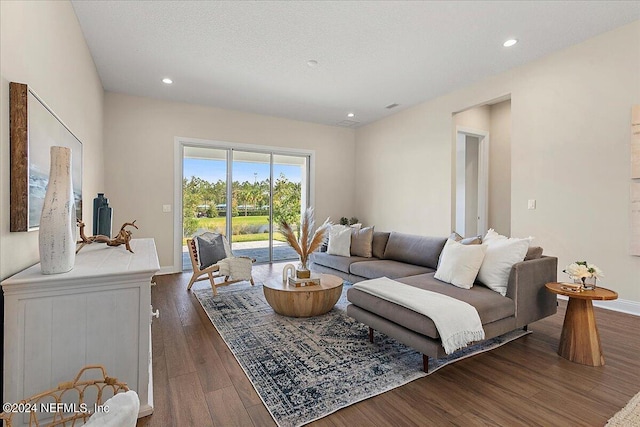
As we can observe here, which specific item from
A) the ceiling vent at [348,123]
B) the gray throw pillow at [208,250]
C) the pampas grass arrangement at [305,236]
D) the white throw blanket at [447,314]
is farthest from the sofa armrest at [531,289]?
the ceiling vent at [348,123]

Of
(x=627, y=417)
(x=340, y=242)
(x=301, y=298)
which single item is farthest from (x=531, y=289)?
(x=340, y=242)

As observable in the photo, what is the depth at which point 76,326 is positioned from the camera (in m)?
1.51

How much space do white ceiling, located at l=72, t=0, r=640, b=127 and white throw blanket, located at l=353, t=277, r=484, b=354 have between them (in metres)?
2.56

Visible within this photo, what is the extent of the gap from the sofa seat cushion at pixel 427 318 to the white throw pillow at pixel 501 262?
8 cm

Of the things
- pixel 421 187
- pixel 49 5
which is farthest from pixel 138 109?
pixel 421 187

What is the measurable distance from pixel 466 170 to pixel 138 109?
6.00 metres

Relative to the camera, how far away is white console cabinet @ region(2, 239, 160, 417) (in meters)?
1.38

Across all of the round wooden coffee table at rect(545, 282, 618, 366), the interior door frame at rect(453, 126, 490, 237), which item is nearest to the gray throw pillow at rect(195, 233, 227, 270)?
the round wooden coffee table at rect(545, 282, 618, 366)

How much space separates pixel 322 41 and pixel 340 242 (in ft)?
8.68

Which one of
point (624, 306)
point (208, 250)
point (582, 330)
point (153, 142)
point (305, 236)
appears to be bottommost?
point (624, 306)

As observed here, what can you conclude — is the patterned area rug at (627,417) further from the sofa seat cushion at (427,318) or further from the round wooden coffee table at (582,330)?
the sofa seat cushion at (427,318)

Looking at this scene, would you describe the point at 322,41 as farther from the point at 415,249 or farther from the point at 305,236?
the point at 415,249

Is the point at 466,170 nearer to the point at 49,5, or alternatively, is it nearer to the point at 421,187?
the point at 421,187

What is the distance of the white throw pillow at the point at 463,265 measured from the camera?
2656 millimetres
